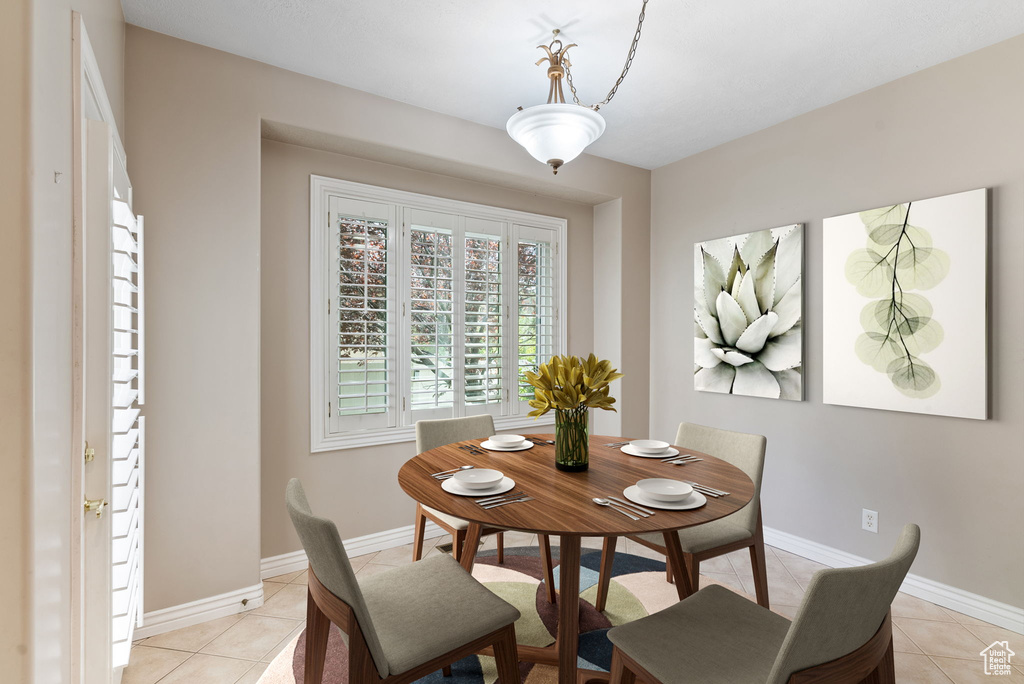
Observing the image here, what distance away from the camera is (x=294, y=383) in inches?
111

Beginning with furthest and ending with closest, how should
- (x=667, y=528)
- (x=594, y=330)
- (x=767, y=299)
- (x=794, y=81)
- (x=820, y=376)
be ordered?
(x=594, y=330), (x=767, y=299), (x=820, y=376), (x=794, y=81), (x=667, y=528)

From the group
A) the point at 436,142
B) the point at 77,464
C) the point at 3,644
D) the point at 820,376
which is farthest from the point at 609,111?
the point at 3,644

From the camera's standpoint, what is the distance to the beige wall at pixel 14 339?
758mm

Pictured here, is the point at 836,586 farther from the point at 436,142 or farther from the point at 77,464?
the point at 436,142

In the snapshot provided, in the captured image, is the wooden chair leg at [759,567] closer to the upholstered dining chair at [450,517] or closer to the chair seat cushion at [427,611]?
the upholstered dining chair at [450,517]

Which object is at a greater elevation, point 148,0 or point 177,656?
point 148,0

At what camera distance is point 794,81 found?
263cm

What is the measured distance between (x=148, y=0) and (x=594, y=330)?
10.6 feet

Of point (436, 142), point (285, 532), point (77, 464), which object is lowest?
point (285, 532)

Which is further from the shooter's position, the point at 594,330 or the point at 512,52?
the point at 594,330

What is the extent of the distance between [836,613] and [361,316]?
2632 millimetres

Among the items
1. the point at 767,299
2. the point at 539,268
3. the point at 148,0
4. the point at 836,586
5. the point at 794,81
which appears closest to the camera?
the point at 836,586

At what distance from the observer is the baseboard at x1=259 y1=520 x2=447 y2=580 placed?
269 centimetres

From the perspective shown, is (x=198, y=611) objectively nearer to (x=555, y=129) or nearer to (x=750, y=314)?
(x=555, y=129)
